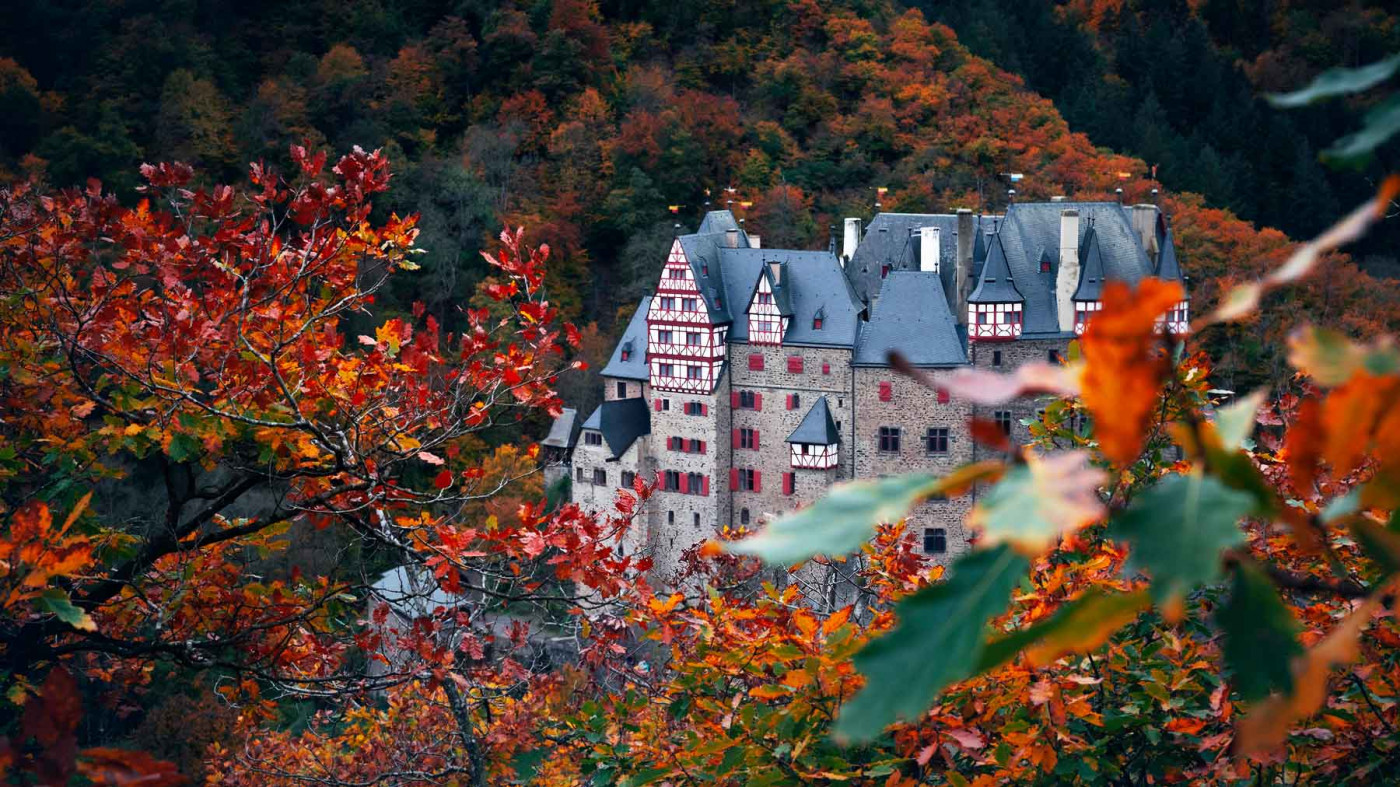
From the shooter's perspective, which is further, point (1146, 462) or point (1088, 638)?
point (1146, 462)

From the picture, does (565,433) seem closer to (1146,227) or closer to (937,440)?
(937,440)

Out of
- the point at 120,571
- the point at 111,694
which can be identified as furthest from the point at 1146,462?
the point at 111,694

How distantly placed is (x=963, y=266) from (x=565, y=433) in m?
12.2

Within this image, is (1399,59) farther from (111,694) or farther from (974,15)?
(974,15)

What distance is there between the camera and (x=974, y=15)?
59312 mm

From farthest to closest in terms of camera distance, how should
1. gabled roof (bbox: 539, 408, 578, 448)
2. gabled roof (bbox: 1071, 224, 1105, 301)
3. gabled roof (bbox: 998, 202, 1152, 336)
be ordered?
1. gabled roof (bbox: 539, 408, 578, 448)
2. gabled roof (bbox: 998, 202, 1152, 336)
3. gabled roof (bbox: 1071, 224, 1105, 301)

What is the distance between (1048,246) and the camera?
3406 centimetres

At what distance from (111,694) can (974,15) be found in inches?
2243

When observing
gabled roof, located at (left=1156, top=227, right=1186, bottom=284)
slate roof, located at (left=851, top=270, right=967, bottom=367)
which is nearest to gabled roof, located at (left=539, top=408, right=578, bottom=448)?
slate roof, located at (left=851, top=270, right=967, bottom=367)

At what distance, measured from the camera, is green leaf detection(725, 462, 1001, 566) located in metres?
1.07

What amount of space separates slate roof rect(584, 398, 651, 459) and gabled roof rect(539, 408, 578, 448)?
2.42 m

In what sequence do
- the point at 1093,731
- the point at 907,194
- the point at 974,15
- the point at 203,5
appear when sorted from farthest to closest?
the point at 974,15 → the point at 203,5 → the point at 907,194 → the point at 1093,731

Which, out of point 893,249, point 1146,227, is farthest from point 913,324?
point 1146,227

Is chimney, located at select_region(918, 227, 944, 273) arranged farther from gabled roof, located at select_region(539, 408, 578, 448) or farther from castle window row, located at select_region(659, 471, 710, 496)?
gabled roof, located at select_region(539, 408, 578, 448)
